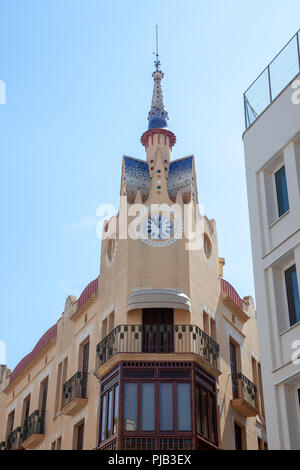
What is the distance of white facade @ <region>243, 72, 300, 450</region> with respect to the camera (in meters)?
17.5

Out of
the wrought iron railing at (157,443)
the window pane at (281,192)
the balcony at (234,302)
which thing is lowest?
the wrought iron railing at (157,443)

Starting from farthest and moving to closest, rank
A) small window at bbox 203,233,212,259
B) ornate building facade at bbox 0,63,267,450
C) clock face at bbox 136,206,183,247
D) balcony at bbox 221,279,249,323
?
balcony at bbox 221,279,249,323, small window at bbox 203,233,212,259, clock face at bbox 136,206,183,247, ornate building facade at bbox 0,63,267,450

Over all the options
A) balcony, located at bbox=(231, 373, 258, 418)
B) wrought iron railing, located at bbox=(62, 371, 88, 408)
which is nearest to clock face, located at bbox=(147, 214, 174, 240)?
wrought iron railing, located at bbox=(62, 371, 88, 408)

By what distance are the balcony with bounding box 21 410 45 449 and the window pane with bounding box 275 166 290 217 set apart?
16607 millimetres

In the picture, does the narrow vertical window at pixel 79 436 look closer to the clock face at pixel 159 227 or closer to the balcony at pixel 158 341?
the balcony at pixel 158 341

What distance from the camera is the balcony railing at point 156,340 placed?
2566 cm

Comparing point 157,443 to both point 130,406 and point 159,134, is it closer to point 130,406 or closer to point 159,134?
point 130,406

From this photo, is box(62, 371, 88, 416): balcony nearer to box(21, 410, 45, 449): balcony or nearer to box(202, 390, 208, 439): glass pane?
box(21, 410, 45, 449): balcony

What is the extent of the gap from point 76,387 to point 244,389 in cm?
620

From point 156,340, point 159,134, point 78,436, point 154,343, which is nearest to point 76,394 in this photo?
point 78,436

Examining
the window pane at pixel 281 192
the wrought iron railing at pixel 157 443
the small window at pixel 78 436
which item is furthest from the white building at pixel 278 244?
the small window at pixel 78 436
